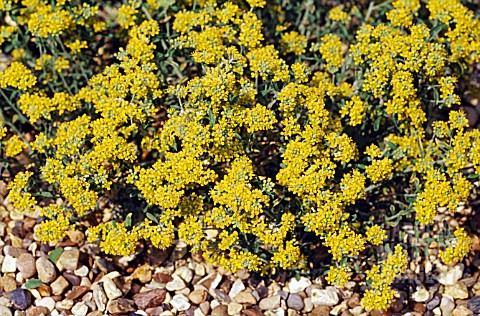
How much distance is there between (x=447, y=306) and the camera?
5.01 metres

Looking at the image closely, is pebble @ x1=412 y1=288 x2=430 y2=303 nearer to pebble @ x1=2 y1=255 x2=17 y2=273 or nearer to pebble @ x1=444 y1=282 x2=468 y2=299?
pebble @ x1=444 y1=282 x2=468 y2=299

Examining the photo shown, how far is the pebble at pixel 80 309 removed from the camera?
15.9 feet

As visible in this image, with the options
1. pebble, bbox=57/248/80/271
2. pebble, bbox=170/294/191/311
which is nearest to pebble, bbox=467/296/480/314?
pebble, bbox=170/294/191/311

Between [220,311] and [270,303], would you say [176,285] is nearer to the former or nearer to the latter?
[220,311]

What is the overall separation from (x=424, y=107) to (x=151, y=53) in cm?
190

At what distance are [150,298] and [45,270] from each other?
71cm

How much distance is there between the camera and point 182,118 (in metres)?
4.47

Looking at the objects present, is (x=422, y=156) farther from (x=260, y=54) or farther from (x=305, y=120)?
(x=260, y=54)

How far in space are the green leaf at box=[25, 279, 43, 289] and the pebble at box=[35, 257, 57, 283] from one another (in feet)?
0.10

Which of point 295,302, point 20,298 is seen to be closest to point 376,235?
point 295,302

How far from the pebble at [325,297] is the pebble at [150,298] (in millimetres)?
973

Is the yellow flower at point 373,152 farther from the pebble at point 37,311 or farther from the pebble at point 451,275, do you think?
the pebble at point 37,311

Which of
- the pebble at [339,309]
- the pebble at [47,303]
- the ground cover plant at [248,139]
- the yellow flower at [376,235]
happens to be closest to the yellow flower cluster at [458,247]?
the ground cover plant at [248,139]

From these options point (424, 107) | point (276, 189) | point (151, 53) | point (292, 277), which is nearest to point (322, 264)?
point (292, 277)
